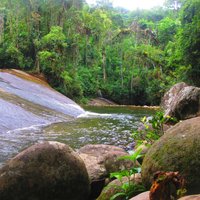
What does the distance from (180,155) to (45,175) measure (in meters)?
1.98

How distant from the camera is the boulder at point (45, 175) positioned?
4652mm

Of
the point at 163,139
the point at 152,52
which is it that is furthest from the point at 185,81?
the point at 152,52

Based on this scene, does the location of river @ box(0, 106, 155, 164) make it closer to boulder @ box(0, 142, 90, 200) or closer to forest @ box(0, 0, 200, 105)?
boulder @ box(0, 142, 90, 200)

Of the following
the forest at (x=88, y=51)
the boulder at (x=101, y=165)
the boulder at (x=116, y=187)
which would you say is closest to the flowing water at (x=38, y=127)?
the boulder at (x=101, y=165)

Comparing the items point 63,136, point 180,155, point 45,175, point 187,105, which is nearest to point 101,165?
point 45,175

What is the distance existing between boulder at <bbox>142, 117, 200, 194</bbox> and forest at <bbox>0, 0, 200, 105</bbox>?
8.39m

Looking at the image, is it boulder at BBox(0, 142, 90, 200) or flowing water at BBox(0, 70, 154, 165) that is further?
flowing water at BBox(0, 70, 154, 165)

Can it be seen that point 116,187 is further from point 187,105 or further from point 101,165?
point 187,105

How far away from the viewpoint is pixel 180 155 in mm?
3885

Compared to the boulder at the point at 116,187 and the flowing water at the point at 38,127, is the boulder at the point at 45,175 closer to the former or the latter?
the boulder at the point at 116,187

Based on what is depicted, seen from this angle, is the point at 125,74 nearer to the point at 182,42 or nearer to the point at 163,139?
the point at 182,42

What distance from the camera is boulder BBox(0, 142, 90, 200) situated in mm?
4652

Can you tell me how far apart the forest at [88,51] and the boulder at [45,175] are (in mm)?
8240

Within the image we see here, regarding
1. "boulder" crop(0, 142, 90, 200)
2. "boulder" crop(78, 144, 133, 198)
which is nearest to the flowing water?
"boulder" crop(78, 144, 133, 198)
